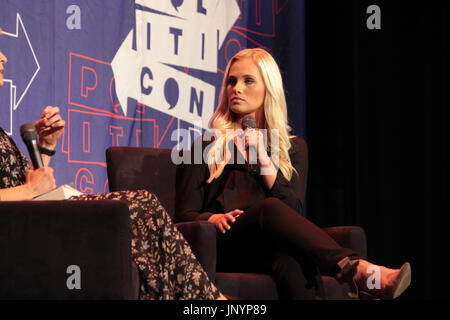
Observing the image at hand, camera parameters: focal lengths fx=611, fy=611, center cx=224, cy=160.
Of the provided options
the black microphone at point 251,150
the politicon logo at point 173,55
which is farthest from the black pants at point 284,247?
the politicon logo at point 173,55

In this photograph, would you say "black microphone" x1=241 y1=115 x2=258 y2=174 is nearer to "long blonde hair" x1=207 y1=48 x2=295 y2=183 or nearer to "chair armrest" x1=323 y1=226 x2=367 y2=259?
"long blonde hair" x1=207 y1=48 x2=295 y2=183

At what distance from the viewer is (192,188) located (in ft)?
8.32

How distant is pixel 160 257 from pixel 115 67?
143 centimetres

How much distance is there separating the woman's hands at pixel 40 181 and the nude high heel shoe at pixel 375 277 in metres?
0.97

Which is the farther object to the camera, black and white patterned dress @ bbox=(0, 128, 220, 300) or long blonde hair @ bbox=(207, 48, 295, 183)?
long blonde hair @ bbox=(207, 48, 295, 183)

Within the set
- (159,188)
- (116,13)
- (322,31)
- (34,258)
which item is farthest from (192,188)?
(322,31)

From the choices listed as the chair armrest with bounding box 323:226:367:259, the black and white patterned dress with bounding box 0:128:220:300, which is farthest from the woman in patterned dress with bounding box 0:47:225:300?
the chair armrest with bounding box 323:226:367:259

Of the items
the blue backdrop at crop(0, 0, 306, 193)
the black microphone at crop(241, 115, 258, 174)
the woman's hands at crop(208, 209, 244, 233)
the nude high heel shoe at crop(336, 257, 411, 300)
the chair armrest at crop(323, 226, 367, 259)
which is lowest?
the nude high heel shoe at crop(336, 257, 411, 300)

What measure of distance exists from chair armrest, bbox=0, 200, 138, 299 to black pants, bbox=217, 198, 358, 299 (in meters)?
0.52

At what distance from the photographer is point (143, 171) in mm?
2707

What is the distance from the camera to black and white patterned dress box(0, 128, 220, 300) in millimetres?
1922

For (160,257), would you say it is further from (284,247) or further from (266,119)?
(266,119)

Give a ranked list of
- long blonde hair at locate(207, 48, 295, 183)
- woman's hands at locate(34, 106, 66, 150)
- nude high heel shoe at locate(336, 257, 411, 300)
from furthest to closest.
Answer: long blonde hair at locate(207, 48, 295, 183), woman's hands at locate(34, 106, 66, 150), nude high heel shoe at locate(336, 257, 411, 300)

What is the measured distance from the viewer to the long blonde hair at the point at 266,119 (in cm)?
261
